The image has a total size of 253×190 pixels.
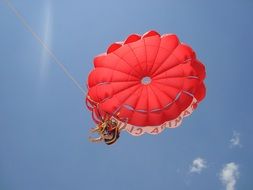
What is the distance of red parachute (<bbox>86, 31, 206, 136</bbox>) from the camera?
60.6 ft

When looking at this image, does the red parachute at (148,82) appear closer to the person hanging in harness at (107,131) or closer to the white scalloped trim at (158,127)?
the white scalloped trim at (158,127)

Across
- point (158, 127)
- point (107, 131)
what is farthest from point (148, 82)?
point (107, 131)

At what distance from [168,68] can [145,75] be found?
1173 mm

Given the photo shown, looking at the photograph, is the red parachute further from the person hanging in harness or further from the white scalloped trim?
the person hanging in harness

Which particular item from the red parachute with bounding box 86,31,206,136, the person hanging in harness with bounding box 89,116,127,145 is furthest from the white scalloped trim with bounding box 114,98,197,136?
the person hanging in harness with bounding box 89,116,127,145

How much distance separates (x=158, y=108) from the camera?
18562 mm

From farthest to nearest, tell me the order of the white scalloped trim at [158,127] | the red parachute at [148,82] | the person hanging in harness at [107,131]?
1. the white scalloped trim at [158,127]
2. the red parachute at [148,82]
3. the person hanging in harness at [107,131]

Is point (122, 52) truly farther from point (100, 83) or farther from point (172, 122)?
point (172, 122)

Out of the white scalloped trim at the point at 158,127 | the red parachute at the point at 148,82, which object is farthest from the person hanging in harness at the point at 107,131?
the white scalloped trim at the point at 158,127

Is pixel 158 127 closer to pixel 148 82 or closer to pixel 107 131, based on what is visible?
pixel 148 82

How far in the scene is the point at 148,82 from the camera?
18875 millimetres

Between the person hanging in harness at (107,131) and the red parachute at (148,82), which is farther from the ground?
the red parachute at (148,82)

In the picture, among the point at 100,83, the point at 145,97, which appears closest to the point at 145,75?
the point at 145,97

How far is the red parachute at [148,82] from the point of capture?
18.5 meters
